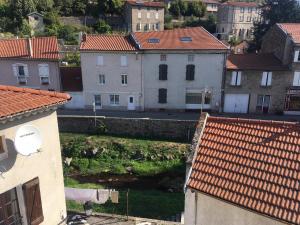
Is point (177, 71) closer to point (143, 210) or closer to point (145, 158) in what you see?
point (145, 158)

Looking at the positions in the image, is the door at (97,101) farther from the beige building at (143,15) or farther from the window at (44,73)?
the beige building at (143,15)

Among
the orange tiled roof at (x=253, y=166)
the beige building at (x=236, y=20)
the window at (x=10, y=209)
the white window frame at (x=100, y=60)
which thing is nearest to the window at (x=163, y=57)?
the white window frame at (x=100, y=60)

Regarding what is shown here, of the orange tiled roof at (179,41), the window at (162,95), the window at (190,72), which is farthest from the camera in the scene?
the window at (162,95)

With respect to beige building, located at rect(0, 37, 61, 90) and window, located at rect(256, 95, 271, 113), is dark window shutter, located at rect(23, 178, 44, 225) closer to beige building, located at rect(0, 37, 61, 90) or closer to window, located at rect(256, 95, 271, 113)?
beige building, located at rect(0, 37, 61, 90)

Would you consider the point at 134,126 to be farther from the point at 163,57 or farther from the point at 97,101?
the point at 163,57

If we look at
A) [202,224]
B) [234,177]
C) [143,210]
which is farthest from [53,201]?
[143,210]

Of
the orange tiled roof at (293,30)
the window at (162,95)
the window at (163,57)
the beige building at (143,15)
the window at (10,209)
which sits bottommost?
the window at (162,95)
